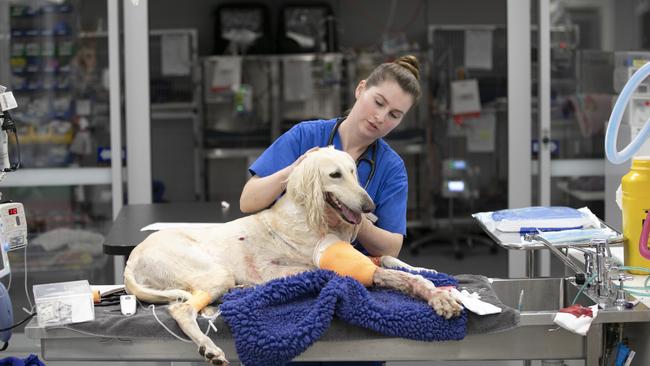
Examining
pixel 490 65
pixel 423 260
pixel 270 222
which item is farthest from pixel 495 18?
pixel 270 222

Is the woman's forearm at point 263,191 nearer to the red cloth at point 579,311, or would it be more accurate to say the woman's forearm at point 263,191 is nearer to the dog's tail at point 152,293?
the dog's tail at point 152,293

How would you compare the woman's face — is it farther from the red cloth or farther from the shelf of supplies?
the shelf of supplies

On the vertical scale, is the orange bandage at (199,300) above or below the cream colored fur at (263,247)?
below

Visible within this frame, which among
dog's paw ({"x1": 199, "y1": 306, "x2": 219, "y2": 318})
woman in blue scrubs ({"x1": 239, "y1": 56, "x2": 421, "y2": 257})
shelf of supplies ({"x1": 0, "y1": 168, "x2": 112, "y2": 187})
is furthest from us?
shelf of supplies ({"x1": 0, "y1": 168, "x2": 112, "y2": 187})

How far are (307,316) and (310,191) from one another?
0.34 meters

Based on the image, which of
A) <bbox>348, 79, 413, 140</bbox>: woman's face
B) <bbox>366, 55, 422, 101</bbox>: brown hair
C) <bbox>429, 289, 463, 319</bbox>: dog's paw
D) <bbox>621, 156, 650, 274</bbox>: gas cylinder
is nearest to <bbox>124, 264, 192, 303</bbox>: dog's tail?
<bbox>429, 289, 463, 319</bbox>: dog's paw

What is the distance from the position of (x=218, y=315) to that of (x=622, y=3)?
413 cm

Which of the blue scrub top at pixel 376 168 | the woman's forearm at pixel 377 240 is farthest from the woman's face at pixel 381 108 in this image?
the woman's forearm at pixel 377 240

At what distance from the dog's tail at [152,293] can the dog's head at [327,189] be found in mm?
363

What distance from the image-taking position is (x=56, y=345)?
2.24m

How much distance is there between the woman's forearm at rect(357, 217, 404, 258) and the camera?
8.43ft

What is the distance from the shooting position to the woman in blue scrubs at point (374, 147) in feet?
8.56

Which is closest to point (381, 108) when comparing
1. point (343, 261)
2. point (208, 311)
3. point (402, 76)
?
point (402, 76)

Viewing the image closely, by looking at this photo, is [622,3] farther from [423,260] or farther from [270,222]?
[270,222]
